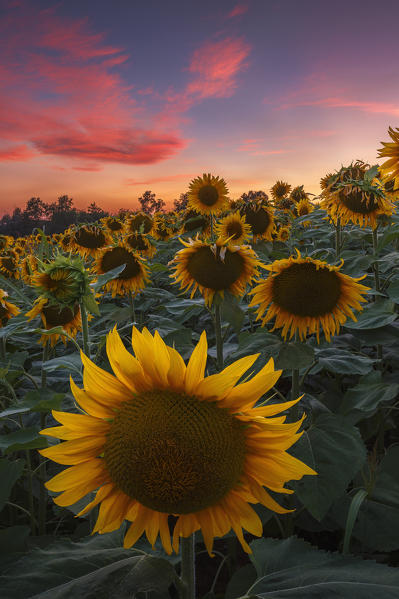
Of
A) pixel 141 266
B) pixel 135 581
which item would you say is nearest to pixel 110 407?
pixel 135 581

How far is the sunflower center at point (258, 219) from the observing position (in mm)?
4891

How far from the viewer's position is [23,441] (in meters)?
1.46

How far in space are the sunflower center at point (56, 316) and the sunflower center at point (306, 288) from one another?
4.40 ft

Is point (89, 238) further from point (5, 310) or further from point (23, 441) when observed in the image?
point (23, 441)

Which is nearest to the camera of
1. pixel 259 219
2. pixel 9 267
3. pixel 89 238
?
pixel 259 219

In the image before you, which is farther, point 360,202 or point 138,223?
point 138,223

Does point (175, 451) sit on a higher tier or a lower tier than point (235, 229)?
lower

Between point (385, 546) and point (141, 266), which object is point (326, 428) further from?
point (141, 266)

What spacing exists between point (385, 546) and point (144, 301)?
3.46 m

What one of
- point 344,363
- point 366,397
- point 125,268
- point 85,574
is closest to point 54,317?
point 125,268

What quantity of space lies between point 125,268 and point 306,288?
2031mm

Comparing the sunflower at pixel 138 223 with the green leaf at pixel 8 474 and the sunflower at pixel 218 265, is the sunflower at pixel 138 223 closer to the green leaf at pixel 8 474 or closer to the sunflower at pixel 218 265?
the sunflower at pixel 218 265

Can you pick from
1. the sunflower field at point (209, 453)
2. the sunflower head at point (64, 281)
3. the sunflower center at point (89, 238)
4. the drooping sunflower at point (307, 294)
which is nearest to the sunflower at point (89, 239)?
the sunflower center at point (89, 238)

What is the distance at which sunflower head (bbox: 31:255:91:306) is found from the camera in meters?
2.05
